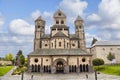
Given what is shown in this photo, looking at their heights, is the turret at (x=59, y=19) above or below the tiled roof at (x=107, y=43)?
above

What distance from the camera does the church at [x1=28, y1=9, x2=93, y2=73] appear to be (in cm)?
5575

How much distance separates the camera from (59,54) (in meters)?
55.9

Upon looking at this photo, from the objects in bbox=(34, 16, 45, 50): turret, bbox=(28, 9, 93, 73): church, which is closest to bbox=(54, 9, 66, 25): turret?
bbox=(28, 9, 93, 73): church

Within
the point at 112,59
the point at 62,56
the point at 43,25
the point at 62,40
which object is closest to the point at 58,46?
the point at 62,40

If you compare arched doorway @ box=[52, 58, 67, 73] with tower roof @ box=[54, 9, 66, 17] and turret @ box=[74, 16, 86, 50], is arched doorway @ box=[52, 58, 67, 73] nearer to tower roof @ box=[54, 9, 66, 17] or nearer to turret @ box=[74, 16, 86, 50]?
turret @ box=[74, 16, 86, 50]

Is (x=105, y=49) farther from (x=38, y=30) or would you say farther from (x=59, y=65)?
(x=59, y=65)

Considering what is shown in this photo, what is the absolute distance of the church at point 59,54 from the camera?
5575cm

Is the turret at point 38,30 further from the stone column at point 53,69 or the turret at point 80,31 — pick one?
the stone column at point 53,69

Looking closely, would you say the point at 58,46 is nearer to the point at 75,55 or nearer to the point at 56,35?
the point at 56,35

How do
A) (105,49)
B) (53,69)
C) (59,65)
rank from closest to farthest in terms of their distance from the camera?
(53,69) → (59,65) → (105,49)

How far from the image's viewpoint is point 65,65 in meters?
55.2

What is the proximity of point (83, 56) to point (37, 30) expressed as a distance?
24995mm

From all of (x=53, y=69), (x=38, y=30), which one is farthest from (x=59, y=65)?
(x=38, y=30)

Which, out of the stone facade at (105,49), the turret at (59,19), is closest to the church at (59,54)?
the turret at (59,19)
